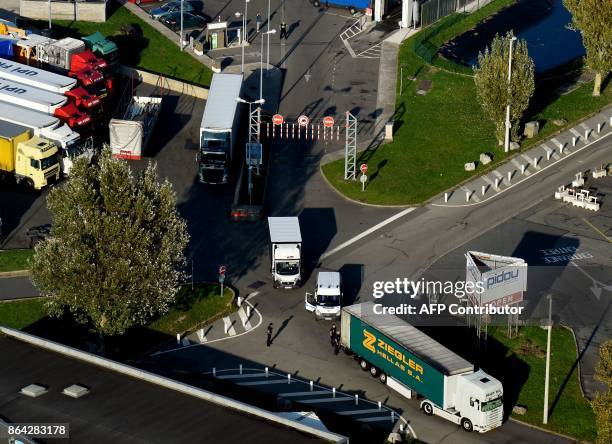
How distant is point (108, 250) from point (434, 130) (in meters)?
42.4

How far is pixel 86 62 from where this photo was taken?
127 m

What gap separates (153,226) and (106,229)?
3.64m

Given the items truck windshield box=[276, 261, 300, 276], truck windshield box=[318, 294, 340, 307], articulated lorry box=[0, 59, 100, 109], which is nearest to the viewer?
truck windshield box=[318, 294, 340, 307]

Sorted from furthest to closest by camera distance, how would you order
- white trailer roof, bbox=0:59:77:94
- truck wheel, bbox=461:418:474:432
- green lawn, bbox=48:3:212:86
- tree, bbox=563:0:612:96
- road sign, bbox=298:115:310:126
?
green lawn, bbox=48:3:212:86, tree, bbox=563:0:612:96, white trailer roof, bbox=0:59:77:94, road sign, bbox=298:115:310:126, truck wheel, bbox=461:418:474:432

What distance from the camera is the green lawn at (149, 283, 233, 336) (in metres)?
97.0

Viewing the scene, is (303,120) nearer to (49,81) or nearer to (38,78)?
(49,81)

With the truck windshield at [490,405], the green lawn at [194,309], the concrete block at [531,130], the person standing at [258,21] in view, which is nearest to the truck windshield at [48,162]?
the green lawn at [194,309]

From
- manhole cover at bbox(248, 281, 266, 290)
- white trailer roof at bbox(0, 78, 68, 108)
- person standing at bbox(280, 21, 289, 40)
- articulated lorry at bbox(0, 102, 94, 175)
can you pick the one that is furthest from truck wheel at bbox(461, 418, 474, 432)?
person standing at bbox(280, 21, 289, 40)

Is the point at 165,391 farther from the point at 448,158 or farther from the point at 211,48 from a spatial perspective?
the point at 211,48

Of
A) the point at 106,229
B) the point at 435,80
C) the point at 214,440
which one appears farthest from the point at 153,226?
the point at 435,80

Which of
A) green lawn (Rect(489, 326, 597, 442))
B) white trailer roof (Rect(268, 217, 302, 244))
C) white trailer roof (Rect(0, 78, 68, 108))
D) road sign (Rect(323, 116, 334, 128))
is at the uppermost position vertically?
white trailer roof (Rect(0, 78, 68, 108))

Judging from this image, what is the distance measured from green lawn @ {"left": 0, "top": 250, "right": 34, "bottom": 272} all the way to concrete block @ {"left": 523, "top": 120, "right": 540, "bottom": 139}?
149 ft

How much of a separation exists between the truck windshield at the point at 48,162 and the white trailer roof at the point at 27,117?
10.4 feet

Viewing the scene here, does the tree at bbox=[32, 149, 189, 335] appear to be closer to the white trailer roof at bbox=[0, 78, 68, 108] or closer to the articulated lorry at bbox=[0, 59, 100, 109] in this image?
the white trailer roof at bbox=[0, 78, 68, 108]
